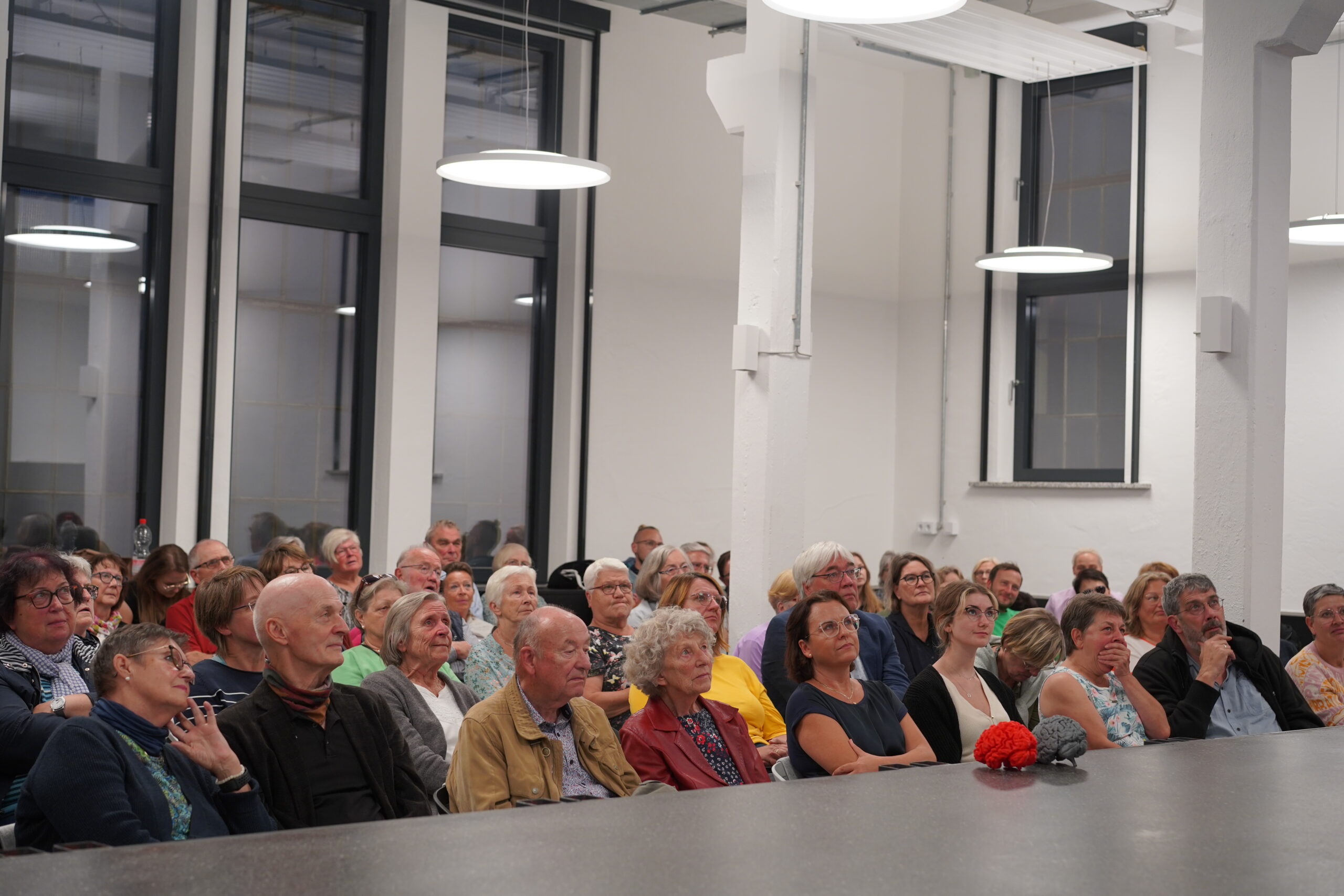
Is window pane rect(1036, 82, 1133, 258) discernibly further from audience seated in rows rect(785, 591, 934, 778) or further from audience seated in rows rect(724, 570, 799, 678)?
audience seated in rows rect(785, 591, 934, 778)

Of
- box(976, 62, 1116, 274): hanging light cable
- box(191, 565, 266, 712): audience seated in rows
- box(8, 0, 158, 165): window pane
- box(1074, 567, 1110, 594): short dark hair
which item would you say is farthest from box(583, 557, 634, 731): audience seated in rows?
box(8, 0, 158, 165): window pane

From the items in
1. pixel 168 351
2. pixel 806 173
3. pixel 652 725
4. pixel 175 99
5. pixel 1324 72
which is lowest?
pixel 652 725

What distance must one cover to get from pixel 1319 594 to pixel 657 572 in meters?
2.92

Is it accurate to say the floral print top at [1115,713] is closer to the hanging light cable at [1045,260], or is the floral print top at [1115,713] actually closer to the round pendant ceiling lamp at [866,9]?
the round pendant ceiling lamp at [866,9]

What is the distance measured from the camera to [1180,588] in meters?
5.32

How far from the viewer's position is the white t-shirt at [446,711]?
14.6ft

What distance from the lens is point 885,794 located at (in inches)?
120

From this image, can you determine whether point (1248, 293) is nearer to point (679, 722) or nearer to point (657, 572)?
point (657, 572)

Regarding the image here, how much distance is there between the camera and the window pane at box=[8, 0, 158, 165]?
8.11 meters

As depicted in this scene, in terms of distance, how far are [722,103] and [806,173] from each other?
639 mm

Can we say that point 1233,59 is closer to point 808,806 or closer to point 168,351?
point 808,806

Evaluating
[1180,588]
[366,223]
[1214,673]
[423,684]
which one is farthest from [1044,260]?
[423,684]

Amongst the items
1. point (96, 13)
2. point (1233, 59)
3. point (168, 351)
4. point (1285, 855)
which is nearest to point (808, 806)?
point (1285, 855)

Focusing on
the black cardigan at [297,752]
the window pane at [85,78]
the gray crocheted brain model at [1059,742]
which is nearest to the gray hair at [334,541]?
the window pane at [85,78]
